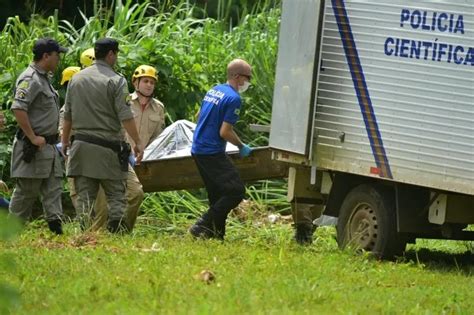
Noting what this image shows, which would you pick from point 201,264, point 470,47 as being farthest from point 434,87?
point 201,264

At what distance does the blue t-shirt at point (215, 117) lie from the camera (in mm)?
13297

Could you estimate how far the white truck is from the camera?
1133 centimetres

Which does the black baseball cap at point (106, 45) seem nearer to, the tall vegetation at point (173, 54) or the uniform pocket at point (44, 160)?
the uniform pocket at point (44, 160)

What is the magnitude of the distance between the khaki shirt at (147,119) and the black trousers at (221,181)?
148cm

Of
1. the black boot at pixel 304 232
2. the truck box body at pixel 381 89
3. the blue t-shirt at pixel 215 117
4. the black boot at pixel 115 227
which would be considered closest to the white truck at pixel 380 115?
the truck box body at pixel 381 89

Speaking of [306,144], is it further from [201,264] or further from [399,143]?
[201,264]

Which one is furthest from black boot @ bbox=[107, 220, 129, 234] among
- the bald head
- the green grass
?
the bald head

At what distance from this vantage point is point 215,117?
528 inches

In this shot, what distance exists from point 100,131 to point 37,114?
0.61 m

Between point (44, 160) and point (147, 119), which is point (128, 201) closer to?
point (44, 160)

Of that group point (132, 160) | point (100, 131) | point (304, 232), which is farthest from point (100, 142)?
point (304, 232)

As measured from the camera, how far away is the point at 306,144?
1282 centimetres

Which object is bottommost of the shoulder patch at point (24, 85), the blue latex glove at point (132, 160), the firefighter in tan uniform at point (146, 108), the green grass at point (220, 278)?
the green grass at point (220, 278)

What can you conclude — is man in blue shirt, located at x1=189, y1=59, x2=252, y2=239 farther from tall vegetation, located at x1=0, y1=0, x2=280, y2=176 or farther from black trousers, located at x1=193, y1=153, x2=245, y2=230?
tall vegetation, located at x1=0, y1=0, x2=280, y2=176
